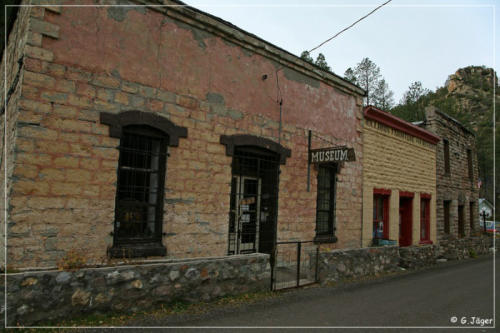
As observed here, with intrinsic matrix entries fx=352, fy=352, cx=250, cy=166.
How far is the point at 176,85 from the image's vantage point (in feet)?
22.6

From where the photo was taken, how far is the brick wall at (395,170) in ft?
37.3

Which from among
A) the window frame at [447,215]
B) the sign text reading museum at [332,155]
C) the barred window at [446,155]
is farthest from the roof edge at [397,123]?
the sign text reading museum at [332,155]

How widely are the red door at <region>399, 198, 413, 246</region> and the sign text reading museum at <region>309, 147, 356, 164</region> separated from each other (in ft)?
20.0

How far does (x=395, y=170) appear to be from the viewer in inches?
499

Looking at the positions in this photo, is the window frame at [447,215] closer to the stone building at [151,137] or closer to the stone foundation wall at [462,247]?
the stone foundation wall at [462,247]

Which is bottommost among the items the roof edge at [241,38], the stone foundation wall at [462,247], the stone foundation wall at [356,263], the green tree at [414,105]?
the stone foundation wall at [462,247]

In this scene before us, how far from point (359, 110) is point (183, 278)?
27.0 feet

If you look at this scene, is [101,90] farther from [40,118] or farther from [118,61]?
[40,118]

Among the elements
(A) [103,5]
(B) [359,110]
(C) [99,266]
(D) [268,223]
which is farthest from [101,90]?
(B) [359,110]

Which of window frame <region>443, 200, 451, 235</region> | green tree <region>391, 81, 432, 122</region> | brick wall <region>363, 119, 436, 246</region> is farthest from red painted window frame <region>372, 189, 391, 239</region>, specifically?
green tree <region>391, 81, 432, 122</region>

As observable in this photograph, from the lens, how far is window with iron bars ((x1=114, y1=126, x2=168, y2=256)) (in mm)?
6188

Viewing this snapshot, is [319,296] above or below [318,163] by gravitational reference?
below

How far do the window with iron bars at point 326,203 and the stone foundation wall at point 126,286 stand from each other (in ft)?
12.3

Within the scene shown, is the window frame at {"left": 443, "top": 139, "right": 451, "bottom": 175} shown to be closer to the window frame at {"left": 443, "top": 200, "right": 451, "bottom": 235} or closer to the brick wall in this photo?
the window frame at {"left": 443, "top": 200, "right": 451, "bottom": 235}
